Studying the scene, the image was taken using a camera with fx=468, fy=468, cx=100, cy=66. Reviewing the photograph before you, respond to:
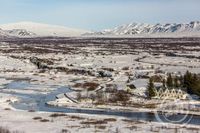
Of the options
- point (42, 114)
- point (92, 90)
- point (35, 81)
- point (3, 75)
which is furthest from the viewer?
point (3, 75)

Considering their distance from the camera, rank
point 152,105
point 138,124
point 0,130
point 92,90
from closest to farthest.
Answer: point 0,130
point 138,124
point 152,105
point 92,90

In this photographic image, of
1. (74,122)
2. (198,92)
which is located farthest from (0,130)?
(198,92)

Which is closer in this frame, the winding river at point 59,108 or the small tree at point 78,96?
the winding river at point 59,108

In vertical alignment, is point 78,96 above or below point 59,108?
above

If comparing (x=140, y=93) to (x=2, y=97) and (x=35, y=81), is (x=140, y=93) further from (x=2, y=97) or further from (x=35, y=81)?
(x=35, y=81)

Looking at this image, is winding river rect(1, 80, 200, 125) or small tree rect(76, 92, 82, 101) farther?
small tree rect(76, 92, 82, 101)

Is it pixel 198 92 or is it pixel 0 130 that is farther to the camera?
pixel 198 92

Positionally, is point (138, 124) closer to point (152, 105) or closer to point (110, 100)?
point (152, 105)

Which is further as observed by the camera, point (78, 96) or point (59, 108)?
point (78, 96)

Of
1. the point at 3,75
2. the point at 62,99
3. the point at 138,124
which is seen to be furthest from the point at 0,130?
the point at 3,75
